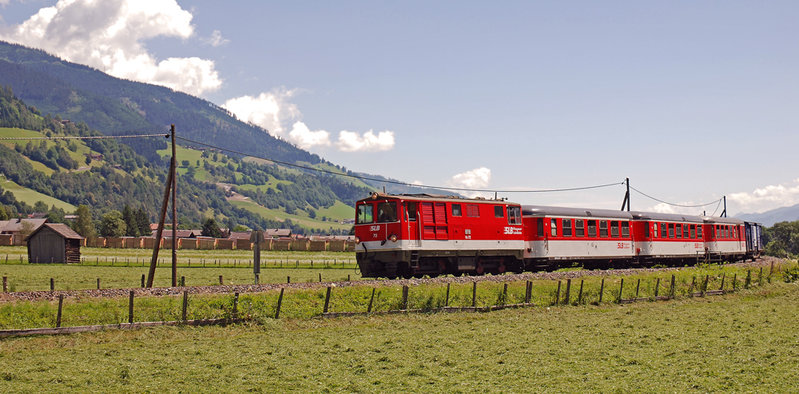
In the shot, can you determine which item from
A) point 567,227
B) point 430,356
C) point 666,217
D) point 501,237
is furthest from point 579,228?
point 430,356

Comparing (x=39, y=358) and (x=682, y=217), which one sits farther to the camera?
(x=682, y=217)

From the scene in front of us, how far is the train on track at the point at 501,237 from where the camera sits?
35656mm

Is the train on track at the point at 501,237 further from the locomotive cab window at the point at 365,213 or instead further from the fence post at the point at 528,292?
the fence post at the point at 528,292

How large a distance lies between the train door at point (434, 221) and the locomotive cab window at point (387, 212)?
1698mm

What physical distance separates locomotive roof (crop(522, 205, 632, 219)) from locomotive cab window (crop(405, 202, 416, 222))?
10.2 m

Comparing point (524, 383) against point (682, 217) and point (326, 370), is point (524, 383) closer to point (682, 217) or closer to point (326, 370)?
point (326, 370)

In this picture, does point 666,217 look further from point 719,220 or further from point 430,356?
point 430,356

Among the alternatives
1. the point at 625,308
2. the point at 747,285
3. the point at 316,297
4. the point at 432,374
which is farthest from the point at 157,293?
the point at 747,285

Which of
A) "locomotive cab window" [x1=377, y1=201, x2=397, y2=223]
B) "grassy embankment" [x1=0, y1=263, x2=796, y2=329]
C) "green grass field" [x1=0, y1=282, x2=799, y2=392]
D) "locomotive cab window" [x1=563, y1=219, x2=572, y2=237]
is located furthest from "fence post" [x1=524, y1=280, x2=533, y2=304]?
"locomotive cab window" [x1=563, y1=219, x2=572, y2=237]

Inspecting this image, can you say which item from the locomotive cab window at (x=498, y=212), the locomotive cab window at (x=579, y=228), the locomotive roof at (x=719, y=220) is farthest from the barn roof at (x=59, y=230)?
the locomotive roof at (x=719, y=220)

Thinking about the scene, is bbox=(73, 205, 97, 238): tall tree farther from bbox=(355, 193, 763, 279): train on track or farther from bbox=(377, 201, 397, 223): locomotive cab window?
bbox=(377, 201, 397, 223): locomotive cab window

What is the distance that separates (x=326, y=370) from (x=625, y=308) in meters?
19.9

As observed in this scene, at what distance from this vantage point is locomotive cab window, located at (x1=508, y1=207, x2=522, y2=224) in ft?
135

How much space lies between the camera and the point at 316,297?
29.4 meters
